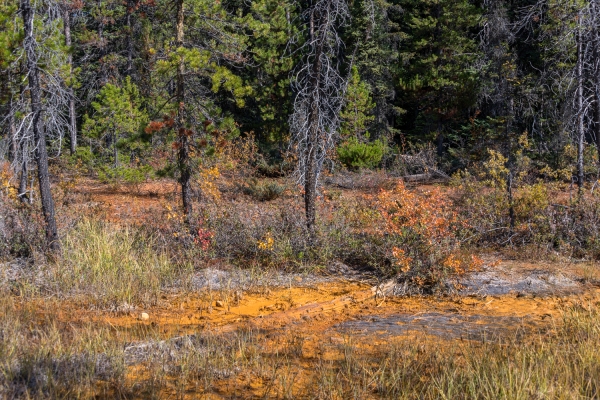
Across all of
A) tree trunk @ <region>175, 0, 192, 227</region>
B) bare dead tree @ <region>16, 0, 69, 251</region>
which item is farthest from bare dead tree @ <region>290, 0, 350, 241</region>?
bare dead tree @ <region>16, 0, 69, 251</region>

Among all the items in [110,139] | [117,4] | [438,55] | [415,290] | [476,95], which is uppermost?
[117,4]

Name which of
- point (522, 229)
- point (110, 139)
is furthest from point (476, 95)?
point (110, 139)

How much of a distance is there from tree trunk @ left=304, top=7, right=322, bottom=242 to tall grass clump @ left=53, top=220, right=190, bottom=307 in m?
2.63

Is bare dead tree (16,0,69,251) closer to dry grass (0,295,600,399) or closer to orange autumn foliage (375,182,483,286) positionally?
dry grass (0,295,600,399)

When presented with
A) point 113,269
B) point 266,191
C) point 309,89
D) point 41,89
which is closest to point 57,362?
point 113,269

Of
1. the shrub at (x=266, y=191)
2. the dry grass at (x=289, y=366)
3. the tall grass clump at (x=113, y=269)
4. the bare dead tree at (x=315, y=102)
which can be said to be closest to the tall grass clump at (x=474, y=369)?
the dry grass at (x=289, y=366)

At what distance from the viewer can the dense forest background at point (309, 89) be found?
10773 millimetres

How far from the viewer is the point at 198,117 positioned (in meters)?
11.7

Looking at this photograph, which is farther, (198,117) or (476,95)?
(476,95)

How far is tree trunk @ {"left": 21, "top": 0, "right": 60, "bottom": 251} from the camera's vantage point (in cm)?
977

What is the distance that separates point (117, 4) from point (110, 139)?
7.36 meters

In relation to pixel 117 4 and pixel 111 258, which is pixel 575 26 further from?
pixel 117 4

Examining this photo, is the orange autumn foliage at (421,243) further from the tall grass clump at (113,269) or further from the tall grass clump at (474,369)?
the tall grass clump at (113,269)

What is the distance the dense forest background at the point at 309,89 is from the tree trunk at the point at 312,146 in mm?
34
